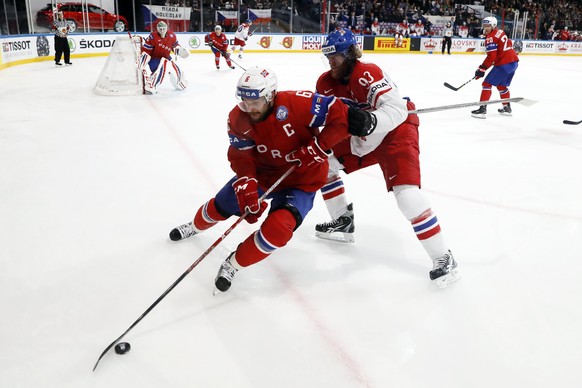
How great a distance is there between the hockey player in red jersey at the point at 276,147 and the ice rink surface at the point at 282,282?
0.28 meters

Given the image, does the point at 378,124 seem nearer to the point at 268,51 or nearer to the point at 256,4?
the point at 268,51

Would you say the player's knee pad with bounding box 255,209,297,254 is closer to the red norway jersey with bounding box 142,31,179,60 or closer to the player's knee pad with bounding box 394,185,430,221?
the player's knee pad with bounding box 394,185,430,221

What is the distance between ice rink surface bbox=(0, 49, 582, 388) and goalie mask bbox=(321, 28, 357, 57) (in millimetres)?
971

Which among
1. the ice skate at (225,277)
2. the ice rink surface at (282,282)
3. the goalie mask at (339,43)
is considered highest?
the goalie mask at (339,43)

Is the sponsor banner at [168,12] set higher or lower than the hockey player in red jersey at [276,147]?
higher

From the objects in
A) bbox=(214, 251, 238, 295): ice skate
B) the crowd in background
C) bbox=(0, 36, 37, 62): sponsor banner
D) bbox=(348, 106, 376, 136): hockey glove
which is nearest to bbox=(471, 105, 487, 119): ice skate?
bbox=(348, 106, 376, 136): hockey glove

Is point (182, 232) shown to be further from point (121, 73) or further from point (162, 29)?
point (121, 73)

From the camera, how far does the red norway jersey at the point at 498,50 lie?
19.2 ft

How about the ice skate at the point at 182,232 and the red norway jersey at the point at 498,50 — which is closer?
the ice skate at the point at 182,232

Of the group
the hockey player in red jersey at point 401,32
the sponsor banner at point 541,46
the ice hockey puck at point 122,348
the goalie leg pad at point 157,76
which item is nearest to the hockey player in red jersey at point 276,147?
the ice hockey puck at point 122,348

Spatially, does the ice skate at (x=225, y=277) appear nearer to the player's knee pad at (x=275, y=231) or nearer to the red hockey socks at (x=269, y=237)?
the red hockey socks at (x=269, y=237)

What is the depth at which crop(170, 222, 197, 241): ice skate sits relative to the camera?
8.39 ft

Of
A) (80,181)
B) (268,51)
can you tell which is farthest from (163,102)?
(268,51)

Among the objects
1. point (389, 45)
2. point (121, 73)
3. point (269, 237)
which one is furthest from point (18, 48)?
point (389, 45)
